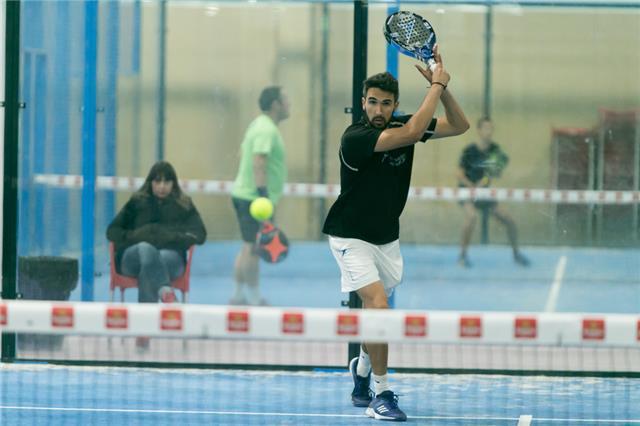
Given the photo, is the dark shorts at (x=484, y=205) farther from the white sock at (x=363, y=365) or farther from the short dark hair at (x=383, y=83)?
the short dark hair at (x=383, y=83)

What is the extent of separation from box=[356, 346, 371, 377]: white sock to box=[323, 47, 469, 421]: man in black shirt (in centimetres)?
18

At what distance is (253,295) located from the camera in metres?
9.76

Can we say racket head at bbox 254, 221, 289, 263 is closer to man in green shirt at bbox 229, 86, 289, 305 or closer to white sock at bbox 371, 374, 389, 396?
man in green shirt at bbox 229, 86, 289, 305

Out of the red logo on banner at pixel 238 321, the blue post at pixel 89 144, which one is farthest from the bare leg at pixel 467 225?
the red logo on banner at pixel 238 321

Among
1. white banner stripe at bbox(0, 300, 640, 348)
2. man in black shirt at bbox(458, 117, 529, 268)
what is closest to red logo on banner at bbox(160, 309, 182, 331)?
white banner stripe at bbox(0, 300, 640, 348)

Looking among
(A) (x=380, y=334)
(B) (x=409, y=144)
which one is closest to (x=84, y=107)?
(B) (x=409, y=144)

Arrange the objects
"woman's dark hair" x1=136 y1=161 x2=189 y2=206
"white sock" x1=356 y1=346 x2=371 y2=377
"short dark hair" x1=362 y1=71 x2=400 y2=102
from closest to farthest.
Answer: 1. "short dark hair" x1=362 y1=71 x2=400 y2=102
2. "white sock" x1=356 y1=346 x2=371 y2=377
3. "woman's dark hair" x1=136 y1=161 x2=189 y2=206

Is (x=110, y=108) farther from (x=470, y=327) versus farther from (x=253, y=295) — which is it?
(x=470, y=327)

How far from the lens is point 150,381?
9.24 metres

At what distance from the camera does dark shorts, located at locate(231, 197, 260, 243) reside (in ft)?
32.1

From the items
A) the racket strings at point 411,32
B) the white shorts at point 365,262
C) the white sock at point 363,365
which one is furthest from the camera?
the white sock at point 363,365

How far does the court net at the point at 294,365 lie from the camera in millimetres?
Answer: 6059

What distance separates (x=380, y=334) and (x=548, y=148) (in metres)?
4.13

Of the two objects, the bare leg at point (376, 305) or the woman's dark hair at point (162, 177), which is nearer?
the bare leg at point (376, 305)
